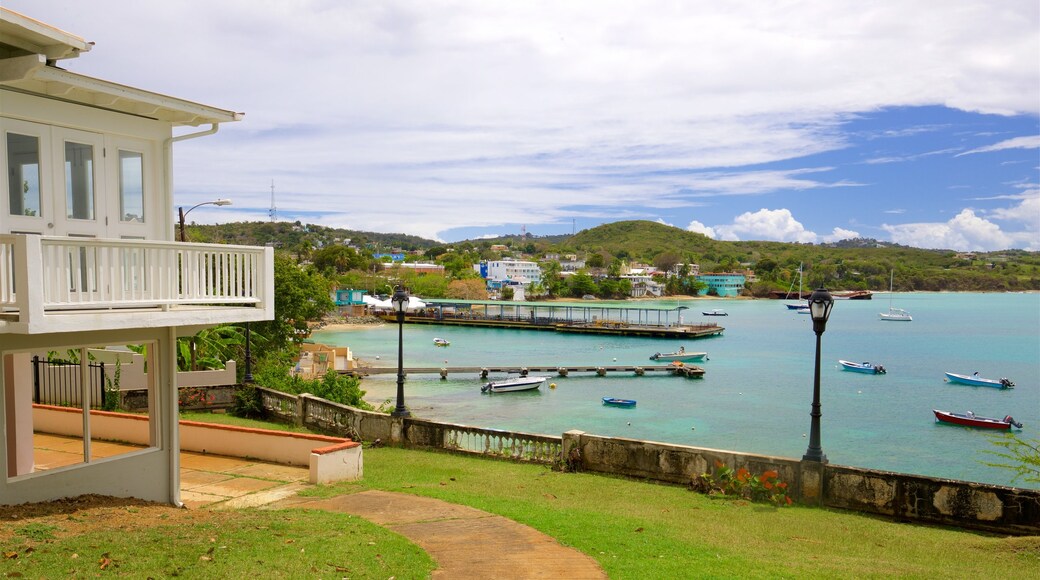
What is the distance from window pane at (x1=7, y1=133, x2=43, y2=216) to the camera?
8758 millimetres

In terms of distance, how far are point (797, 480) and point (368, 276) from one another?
16231 centimetres

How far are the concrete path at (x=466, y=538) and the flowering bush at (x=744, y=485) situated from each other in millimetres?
4594

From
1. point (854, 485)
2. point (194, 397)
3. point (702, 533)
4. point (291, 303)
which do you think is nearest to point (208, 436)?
point (194, 397)

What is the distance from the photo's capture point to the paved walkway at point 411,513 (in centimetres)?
793

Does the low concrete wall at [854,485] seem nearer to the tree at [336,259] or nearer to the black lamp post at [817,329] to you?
the black lamp post at [817,329]

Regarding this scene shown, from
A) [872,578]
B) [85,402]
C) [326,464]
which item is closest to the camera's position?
[872,578]

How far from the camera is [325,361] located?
5081 cm

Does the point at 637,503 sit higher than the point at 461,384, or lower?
higher

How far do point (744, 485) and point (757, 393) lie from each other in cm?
4900

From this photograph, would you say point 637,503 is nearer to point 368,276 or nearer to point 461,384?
point 461,384

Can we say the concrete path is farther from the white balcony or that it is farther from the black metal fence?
the black metal fence

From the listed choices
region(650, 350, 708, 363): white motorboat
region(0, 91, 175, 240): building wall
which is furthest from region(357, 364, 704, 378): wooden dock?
region(0, 91, 175, 240): building wall

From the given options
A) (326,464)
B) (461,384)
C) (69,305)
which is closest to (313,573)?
(69,305)

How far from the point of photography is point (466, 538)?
901cm
